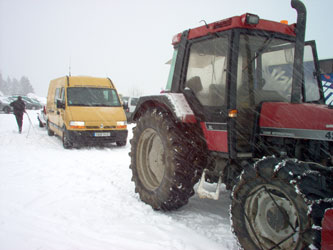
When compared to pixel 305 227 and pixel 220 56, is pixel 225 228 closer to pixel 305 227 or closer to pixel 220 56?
pixel 305 227

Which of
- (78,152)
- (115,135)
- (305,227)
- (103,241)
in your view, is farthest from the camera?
(115,135)

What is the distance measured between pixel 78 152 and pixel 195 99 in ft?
19.0

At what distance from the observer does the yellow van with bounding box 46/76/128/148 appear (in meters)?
8.98

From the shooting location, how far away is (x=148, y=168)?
443 cm

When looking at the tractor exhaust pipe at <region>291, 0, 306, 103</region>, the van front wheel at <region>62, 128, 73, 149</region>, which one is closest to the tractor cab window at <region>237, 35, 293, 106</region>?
the tractor exhaust pipe at <region>291, 0, 306, 103</region>

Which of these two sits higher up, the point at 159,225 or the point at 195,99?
the point at 195,99

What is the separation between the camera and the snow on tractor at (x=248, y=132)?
93.1 inches

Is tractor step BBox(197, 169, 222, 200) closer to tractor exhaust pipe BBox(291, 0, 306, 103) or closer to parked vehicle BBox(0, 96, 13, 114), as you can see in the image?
tractor exhaust pipe BBox(291, 0, 306, 103)

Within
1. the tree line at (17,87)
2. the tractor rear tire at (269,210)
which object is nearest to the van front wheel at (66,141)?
the tractor rear tire at (269,210)

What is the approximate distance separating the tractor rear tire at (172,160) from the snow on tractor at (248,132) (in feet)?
0.04

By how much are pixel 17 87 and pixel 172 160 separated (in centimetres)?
11829

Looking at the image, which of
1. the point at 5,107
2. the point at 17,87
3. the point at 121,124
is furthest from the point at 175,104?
the point at 17,87

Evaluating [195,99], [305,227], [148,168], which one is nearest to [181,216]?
[148,168]

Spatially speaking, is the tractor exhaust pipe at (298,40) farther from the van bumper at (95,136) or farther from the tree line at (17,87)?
the tree line at (17,87)
